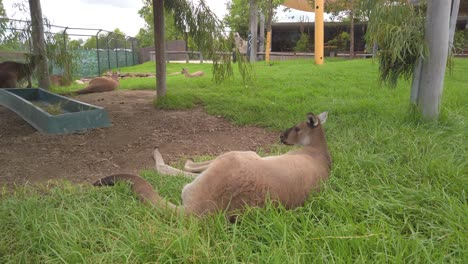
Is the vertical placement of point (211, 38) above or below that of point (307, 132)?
above

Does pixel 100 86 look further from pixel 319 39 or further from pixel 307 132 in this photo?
pixel 319 39

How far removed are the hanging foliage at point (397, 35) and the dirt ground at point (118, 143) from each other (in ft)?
6.49

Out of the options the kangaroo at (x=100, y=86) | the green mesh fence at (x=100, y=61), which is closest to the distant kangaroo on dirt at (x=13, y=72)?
the kangaroo at (x=100, y=86)

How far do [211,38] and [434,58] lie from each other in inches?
148

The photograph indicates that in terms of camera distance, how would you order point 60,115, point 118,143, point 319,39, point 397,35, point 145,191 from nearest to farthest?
point 145,191, point 397,35, point 118,143, point 60,115, point 319,39

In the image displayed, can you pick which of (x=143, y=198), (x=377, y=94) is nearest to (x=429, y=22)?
(x=377, y=94)

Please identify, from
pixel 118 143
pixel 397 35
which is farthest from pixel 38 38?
pixel 397 35

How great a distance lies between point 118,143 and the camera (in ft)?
17.5

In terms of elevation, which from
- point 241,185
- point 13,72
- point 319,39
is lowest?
point 241,185

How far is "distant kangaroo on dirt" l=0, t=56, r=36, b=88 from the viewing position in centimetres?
818

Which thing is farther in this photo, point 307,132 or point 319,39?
point 319,39

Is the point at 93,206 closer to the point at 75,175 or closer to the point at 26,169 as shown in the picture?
the point at 75,175

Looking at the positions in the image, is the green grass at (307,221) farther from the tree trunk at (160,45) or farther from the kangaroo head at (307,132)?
the tree trunk at (160,45)

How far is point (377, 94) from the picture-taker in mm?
7688
